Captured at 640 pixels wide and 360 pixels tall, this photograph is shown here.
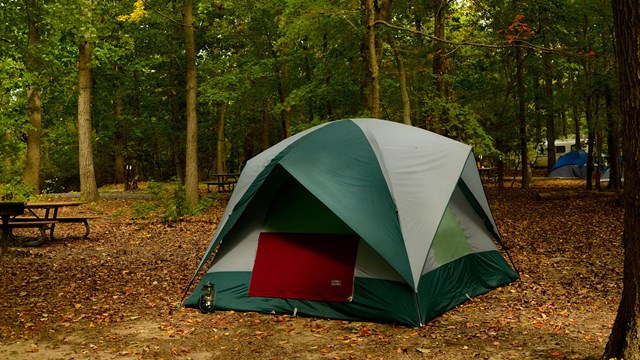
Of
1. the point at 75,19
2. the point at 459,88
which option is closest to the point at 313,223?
the point at 75,19

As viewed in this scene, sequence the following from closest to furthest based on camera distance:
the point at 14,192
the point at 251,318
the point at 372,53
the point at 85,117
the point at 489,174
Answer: the point at 251,318 < the point at 372,53 < the point at 14,192 < the point at 85,117 < the point at 489,174

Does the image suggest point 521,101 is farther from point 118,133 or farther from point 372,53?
point 118,133

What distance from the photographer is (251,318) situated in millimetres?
6617

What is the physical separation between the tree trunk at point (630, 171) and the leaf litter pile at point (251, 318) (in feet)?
2.57

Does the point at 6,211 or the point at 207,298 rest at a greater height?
the point at 6,211

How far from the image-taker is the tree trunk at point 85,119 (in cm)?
1886

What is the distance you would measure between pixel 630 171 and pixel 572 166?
92.7 feet

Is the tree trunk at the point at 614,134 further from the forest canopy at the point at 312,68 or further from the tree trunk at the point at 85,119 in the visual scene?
the tree trunk at the point at 85,119

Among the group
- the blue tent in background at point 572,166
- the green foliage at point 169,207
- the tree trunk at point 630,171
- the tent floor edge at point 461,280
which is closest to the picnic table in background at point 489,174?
the blue tent in background at point 572,166

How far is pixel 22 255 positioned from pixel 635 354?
9.78 m

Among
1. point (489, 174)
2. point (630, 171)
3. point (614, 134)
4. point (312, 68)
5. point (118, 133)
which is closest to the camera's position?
point (630, 171)

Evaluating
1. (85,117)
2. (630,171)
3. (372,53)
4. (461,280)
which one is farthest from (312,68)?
(630,171)

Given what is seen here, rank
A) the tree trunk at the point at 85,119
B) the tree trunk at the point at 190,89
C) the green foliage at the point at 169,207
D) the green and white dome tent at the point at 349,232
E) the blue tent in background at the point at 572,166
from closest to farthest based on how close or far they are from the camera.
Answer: the green and white dome tent at the point at 349,232 < the green foliage at the point at 169,207 < the tree trunk at the point at 190,89 < the tree trunk at the point at 85,119 < the blue tent in background at the point at 572,166

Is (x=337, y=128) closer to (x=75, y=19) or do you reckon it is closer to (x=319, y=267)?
(x=319, y=267)
